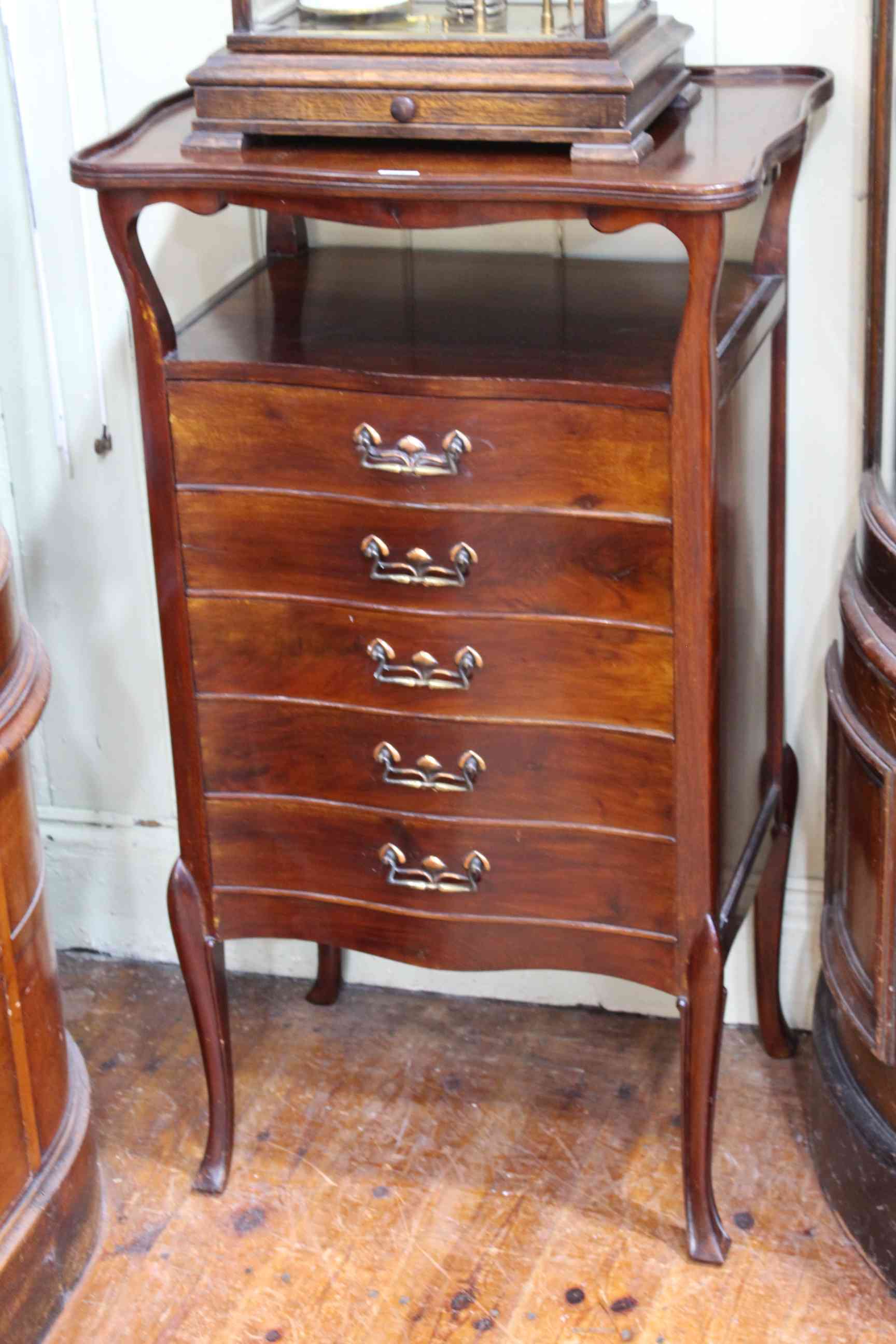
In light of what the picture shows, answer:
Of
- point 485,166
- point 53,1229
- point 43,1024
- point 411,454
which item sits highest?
point 485,166

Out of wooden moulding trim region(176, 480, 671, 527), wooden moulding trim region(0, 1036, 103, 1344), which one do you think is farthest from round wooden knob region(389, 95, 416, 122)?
wooden moulding trim region(0, 1036, 103, 1344)

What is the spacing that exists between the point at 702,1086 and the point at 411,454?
768 mm

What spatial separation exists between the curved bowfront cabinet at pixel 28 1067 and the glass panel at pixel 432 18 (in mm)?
619

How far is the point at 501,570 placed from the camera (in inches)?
68.4

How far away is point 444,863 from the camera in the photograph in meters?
1.89

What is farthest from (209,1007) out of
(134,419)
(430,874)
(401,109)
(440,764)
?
(401,109)

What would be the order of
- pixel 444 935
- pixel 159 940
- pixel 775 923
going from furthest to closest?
1. pixel 159 940
2. pixel 775 923
3. pixel 444 935

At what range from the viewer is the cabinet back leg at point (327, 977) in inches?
96.5

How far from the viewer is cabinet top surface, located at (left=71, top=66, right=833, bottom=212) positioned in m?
1.53

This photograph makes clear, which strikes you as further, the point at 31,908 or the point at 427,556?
the point at 31,908

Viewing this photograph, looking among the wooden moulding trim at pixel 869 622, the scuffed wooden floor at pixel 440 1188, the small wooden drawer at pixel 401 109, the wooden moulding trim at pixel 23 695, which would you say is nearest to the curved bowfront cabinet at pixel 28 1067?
the wooden moulding trim at pixel 23 695

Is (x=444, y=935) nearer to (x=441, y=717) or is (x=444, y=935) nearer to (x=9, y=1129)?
(x=441, y=717)

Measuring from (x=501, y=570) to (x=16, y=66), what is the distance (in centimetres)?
101

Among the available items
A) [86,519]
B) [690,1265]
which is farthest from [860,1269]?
[86,519]
